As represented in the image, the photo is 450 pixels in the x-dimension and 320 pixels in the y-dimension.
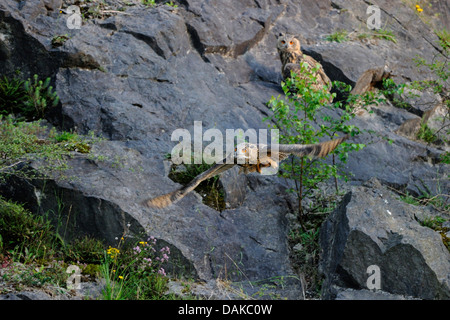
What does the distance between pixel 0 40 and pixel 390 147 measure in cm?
612

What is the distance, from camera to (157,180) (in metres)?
6.32

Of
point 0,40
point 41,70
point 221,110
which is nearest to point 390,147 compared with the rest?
point 221,110

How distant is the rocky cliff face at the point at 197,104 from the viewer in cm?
587

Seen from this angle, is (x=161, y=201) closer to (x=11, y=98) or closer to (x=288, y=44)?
(x=11, y=98)

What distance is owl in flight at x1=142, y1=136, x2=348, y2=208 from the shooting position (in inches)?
209

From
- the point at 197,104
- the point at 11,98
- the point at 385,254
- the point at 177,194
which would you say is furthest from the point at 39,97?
the point at 385,254

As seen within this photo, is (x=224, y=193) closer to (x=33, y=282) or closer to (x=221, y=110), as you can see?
(x=221, y=110)

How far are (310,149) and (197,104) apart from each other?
106 inches

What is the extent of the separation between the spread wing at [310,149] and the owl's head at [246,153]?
0.16 meters

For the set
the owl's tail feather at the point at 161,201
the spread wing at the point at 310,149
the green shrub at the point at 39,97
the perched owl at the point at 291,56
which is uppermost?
the perched owl at the point at 291,56

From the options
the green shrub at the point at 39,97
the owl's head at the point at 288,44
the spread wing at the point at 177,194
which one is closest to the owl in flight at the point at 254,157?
the spread wing at the point at 177,194

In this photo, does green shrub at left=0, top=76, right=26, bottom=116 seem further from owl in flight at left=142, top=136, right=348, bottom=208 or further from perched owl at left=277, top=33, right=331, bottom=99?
perched owl at left=277, top=33, right=331, bottom=99

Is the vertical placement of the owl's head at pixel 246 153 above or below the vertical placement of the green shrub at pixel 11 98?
above

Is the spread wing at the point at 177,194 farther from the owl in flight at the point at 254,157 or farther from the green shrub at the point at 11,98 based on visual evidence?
the green shrub at the point at 11,98
